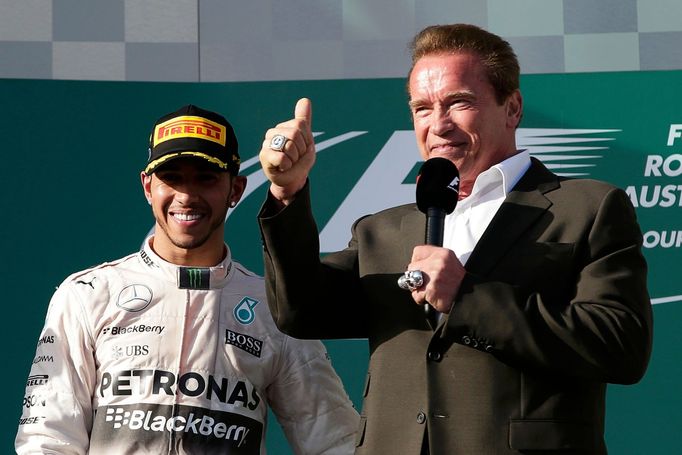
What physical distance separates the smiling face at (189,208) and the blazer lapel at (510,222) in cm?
86

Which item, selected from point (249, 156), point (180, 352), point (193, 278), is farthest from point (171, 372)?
point (249, 156)

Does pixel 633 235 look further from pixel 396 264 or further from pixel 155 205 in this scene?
pixel 155 205

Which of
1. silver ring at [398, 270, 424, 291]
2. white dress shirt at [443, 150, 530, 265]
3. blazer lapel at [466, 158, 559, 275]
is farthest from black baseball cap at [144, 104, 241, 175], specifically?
silver ring at [398, 270, 424, 291]

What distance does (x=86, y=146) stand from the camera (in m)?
3.82

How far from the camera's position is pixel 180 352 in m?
2.53

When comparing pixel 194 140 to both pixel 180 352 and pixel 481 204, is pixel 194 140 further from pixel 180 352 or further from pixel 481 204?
pixel 481 204

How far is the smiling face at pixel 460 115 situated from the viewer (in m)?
2.08

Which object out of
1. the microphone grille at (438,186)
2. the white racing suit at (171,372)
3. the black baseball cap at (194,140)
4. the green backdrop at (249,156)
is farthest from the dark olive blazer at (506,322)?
the green backdrop at (249,156)

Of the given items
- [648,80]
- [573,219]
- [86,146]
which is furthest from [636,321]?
[86,146]

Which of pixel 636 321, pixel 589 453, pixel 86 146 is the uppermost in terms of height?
pixel 86 146

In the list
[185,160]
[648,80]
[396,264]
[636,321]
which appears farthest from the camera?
[648,80]

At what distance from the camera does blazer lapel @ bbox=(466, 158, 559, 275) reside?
6.33 feet

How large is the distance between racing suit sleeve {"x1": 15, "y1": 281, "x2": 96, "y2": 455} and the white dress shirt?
0.96 m

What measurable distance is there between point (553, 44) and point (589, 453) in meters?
2.27
